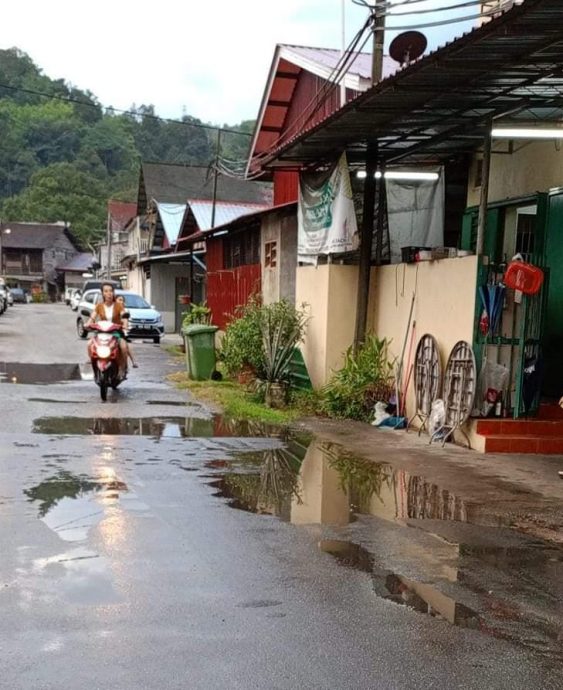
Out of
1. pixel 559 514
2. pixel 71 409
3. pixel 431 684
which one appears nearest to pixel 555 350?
pixel 559 514

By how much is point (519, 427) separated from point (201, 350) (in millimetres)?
7688

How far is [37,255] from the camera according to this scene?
3374 inches

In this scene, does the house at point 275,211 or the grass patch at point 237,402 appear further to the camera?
the house at point 275,211

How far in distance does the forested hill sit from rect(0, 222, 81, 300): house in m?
5.62

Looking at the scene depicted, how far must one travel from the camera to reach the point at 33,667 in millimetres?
3572

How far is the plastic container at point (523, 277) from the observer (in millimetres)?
9102

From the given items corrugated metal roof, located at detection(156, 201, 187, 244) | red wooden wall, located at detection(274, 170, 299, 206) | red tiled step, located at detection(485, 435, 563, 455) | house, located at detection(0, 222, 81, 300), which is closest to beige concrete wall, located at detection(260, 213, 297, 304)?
red wooden wall, located at detection(274, 170, 299, 206)

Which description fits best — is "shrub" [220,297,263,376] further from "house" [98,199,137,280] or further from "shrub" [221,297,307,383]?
"house" [98,199,137,280]

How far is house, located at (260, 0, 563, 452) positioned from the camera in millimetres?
7891

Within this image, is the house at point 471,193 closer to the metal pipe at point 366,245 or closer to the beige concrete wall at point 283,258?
the metal pipe at point 366,245

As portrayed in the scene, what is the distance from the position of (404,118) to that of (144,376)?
8753 mm

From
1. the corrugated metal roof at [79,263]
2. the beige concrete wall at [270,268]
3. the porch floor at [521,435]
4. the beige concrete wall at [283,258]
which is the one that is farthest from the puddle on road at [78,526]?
the corrugated metal roof at [79,263]

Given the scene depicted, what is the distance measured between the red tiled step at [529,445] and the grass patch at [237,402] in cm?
316

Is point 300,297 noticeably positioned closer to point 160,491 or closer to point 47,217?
point 160,491
